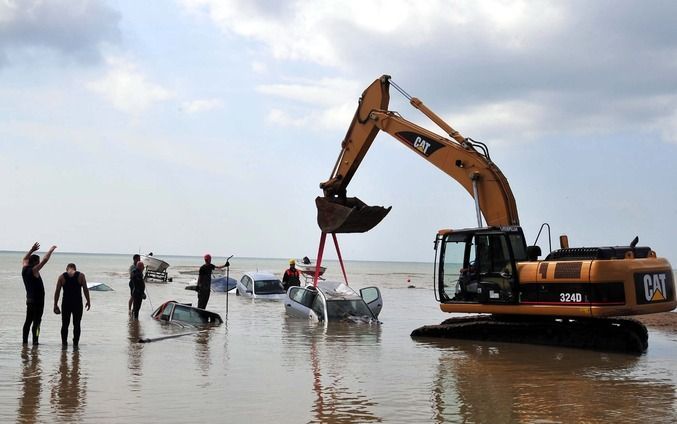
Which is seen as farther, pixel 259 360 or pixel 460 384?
pixel 259 360

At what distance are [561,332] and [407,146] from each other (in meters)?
6.47

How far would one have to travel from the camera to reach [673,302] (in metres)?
16.1

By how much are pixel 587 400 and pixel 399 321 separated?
44.6 feet

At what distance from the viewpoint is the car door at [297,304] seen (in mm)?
22375

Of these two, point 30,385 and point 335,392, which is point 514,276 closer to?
point 335,392

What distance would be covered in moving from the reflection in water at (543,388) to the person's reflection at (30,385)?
479cm

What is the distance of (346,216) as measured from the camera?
65.3 feet

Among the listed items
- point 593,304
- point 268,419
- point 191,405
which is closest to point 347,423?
point 268,419

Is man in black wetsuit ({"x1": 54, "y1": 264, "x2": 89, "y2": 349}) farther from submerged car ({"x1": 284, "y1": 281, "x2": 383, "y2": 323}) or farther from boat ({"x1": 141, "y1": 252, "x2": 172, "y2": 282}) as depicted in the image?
boat ({"x1": 141, "y1": 252, "x2": 172, "y2": 282})

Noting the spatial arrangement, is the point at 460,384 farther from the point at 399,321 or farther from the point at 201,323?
the point at 399,321

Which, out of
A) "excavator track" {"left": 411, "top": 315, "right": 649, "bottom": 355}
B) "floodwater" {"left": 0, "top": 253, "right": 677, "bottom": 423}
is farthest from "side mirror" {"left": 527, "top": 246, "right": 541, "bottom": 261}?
"floodwater" {"left": 0, "top": 253, "right": 677, "bottom": 423}

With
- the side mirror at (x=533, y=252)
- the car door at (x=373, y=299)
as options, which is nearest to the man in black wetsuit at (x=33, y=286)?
the side mirror at (x=533, y=252)

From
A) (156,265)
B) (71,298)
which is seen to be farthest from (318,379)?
(156,265)

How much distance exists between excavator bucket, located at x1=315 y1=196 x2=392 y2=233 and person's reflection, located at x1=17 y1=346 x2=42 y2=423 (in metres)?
8.45
